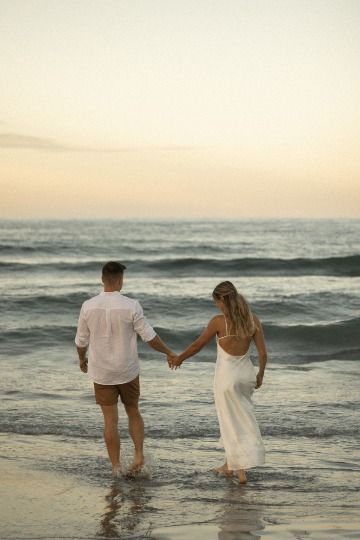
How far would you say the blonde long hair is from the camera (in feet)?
21.1

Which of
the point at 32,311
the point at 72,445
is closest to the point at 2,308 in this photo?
the point at 32,311

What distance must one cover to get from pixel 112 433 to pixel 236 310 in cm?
148

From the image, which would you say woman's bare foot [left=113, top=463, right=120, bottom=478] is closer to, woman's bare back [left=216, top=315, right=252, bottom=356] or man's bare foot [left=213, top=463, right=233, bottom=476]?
man's bare foot [left=213, top=463, right=233, bottom=476]

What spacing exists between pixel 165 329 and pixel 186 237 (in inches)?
1518

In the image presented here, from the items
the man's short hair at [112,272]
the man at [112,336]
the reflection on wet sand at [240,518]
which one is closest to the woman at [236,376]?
the reflection on wet sand at [240,518]

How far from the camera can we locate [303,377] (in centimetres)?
1199

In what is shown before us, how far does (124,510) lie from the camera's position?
18.2ft

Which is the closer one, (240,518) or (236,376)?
(240,518)

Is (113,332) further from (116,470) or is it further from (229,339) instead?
(116,470)

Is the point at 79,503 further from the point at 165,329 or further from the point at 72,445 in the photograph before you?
the point at 165,329

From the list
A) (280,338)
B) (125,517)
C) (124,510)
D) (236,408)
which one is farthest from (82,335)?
(280,338)

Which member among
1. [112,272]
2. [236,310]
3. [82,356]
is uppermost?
[112,272]

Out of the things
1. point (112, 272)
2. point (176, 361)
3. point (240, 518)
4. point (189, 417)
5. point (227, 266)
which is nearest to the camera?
point (240, 518)

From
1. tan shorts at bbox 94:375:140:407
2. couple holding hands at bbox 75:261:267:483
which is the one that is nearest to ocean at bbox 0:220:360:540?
couple holding hands at bbox 75:261:267:483
